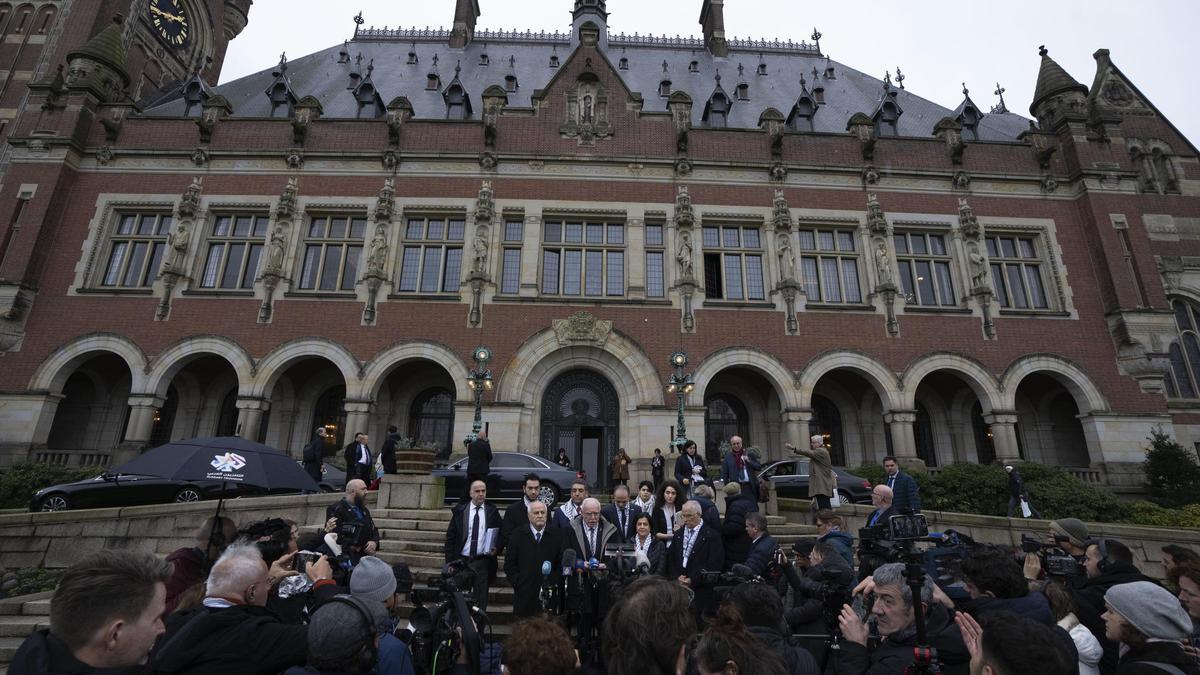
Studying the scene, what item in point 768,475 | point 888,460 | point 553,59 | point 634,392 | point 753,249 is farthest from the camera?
point 553,59

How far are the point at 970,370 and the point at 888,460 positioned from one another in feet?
39.9

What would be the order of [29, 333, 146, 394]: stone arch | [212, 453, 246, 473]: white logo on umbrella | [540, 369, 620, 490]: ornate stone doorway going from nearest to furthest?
1. [212, 453, 246, 473]: white logo on umbrella
2. [29, 333, 146, 394]: stone arch
3. [540, 369, 620, 490]: ornate stone doorway

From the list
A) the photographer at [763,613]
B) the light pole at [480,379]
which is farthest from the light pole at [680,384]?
the photographer at [763,613]

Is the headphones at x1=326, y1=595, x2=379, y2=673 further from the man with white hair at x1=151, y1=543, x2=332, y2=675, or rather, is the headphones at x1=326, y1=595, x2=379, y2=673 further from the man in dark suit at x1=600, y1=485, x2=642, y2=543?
the man in dark suit at x1=600, y1=485, x2=642, y2=543

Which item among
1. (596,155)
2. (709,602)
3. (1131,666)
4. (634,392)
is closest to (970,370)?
(634,392)

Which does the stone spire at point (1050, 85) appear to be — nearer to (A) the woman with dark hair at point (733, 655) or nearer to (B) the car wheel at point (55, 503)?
(A) the woman with dark hair at point (733, 655)

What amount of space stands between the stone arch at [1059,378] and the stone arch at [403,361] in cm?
1754

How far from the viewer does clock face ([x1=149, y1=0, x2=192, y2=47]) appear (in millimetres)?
27750

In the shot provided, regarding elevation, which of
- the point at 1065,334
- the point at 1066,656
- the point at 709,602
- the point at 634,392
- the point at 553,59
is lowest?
the point at 709,602

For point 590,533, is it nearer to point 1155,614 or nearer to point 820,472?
point 1155,614

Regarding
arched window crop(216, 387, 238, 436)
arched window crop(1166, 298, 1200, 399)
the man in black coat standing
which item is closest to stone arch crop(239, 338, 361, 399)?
arched window crop(216, 387, 238, 436)

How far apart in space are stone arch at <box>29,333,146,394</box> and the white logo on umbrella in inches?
606

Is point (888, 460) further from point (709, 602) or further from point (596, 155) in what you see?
point (596, 155)

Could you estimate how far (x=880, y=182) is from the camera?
21.2 meters
